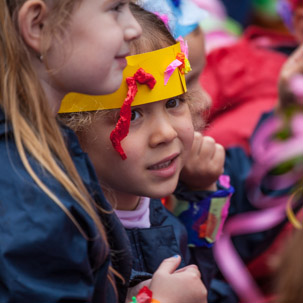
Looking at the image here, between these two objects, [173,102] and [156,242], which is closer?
[173,102]

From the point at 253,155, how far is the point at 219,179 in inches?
25.9

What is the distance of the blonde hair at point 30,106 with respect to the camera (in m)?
1.22

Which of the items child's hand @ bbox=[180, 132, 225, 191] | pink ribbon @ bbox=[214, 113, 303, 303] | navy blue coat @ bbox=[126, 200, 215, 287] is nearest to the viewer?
navy blue coat @ bbox=[126, 200, 215, 287]

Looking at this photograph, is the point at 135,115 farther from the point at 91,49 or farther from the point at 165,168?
the point at 91,49

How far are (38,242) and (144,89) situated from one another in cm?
51

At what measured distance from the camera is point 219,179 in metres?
2.14

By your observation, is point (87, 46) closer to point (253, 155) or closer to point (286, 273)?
point (286, 273)

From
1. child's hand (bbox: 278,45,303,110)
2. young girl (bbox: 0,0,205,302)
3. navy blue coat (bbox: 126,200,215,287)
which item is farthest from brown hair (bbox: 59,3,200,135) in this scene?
child's hand (bbox: 278,45,303,110)

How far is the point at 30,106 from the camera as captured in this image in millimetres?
1236

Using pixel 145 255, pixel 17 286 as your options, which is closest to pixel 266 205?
pixel 145 255

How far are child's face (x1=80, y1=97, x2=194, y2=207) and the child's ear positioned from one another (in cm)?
35

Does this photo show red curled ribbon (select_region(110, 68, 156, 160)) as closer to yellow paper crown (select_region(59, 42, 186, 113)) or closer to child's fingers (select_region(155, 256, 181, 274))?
yellow paper crown (select_region(59, 42, 186, 113))

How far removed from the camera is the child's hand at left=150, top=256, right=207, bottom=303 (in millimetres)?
1466

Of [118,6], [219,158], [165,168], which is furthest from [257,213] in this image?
[118,6]
